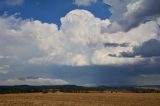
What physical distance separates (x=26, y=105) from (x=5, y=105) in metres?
3.80

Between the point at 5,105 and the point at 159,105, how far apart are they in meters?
29.0

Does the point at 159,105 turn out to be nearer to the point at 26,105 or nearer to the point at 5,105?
the point at 26,105

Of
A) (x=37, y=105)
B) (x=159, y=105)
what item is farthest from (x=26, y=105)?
(x=159, y=105)

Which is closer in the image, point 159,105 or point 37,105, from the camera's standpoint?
point 37,105

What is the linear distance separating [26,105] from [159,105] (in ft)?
83.2

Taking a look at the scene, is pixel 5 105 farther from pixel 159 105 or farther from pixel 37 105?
pixel 159 105

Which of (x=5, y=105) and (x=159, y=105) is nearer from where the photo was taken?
(x=5, y=105)

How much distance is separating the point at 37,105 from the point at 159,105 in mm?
23424

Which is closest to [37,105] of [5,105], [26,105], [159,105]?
[26,105]

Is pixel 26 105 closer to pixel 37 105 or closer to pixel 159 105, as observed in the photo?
pixel 37 105

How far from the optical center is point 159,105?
60.2m

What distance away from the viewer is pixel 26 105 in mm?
56062

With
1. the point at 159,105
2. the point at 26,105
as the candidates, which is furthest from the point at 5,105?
the point at 159,105

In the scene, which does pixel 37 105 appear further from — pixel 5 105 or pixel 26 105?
pixel 5 105
